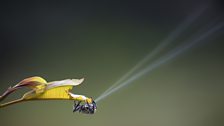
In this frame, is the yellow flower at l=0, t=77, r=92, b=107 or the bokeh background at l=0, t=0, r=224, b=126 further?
the bokeh background at l=0, t=0, r=224, b=126

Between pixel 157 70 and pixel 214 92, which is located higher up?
pixel 157 70

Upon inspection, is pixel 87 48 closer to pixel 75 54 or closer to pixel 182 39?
pixel 75 54

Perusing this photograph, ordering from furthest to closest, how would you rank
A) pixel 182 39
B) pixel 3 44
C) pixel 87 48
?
pixel 182 39 < pixel 87 48 < pixel 3 44

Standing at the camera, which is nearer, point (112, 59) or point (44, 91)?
point (44, 91)

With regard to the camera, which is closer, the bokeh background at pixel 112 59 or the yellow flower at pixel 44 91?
the yellow flower at pixel 44 91

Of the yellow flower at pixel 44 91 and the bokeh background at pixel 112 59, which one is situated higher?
the bokeh background at pixel 112 59

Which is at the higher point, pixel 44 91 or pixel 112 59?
pixel 112 59

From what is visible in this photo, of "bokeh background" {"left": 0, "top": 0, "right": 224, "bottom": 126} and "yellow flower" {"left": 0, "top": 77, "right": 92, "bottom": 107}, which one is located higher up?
"bokeh background" {"left": 0, "top": 0, "right": 224, "bottom": 126}

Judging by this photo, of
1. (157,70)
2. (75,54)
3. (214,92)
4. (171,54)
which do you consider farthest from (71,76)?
(214,92)
